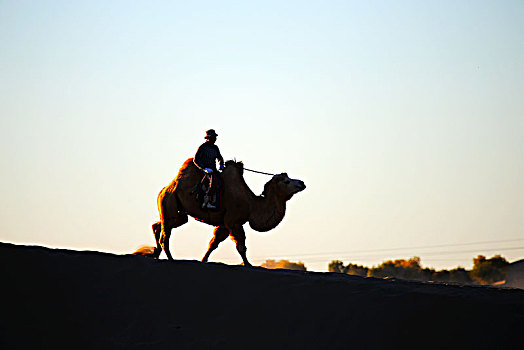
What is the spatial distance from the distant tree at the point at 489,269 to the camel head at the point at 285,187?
56.8 meters

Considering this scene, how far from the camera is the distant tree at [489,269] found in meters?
74.0

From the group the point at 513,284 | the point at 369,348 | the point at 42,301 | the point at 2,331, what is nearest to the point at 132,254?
the point at 42,301

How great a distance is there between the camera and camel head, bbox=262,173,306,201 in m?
19.4

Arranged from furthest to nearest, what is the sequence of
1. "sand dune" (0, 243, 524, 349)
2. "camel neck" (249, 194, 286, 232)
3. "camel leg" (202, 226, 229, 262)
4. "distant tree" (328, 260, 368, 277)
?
"distant tree" (328, 260, 368, 277)
"camel leg" (202, 226, 229, 262)
"camel neck" (249, 194, 286, 232)
"sand dune" (0, 243, 524, 349)

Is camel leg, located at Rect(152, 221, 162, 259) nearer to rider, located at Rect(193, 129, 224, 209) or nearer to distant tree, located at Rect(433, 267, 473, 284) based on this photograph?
rider, located at Rect(193, 129, 224, 209)

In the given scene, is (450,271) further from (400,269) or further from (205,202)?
(205,202)

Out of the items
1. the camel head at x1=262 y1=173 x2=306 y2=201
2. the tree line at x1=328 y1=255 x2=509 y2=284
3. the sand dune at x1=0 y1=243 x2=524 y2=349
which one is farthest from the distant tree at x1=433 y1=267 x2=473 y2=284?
the sand dune at x1=0 y1=243 x2=524 y2=349

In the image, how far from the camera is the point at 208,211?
18734 millimetres

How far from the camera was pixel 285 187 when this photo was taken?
63.6 feet

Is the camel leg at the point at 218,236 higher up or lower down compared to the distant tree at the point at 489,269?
lower down

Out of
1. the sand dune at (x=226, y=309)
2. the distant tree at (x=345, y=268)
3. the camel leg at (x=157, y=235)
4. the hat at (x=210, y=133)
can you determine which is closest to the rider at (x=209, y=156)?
the hat at (x=210, y=133)

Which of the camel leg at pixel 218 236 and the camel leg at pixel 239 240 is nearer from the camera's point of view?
the camel leg at pixel 239 240

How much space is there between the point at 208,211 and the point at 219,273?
218 centimetres

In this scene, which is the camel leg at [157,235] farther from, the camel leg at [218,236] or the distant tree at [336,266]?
the distant tree at [336,266]
